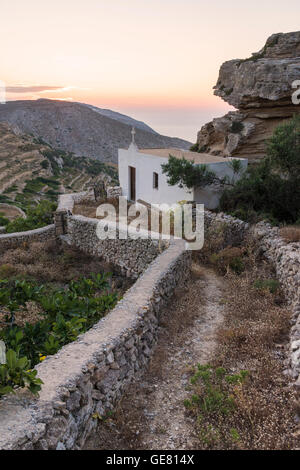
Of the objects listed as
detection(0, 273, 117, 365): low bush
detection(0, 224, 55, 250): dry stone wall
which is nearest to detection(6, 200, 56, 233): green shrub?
detection(0, 224, 55, 250): dry stone wall

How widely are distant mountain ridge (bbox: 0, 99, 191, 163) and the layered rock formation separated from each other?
6127 centimetres

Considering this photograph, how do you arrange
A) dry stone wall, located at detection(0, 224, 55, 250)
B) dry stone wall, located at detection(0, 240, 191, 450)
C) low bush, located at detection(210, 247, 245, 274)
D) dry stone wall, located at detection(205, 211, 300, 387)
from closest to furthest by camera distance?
dry stone wall, located at detection(0, 240, 191, 450), dry stone wall, located at detection(205, 211, 300, 387), low bush, located at detection(210, 247, 245, 274), dry stone wall, located at detection(0, 224, 55, 250)

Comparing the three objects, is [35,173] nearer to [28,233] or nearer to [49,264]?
[28,233]

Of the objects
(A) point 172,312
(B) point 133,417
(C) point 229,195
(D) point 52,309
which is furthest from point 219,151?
(B) point 133,417

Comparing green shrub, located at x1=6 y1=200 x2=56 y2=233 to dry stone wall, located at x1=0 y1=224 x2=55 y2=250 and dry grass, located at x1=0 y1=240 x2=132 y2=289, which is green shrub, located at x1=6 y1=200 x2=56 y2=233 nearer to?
dry stone wall, located at x1=0 y1=224 x2=55 y2=250

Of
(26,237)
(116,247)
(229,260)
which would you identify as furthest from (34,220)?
(229,260)

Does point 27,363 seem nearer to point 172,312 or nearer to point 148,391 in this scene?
point 148,391

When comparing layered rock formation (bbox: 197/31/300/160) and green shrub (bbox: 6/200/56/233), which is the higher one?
layered rock formation (bbox: 197/31/300/160)

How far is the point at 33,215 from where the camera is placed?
14.8 m

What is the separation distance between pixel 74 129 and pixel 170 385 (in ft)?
295

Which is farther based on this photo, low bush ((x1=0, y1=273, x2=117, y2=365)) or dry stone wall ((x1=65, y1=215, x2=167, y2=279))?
dry stone wall ((x1=65, y1=215, x2=167, y2=279))

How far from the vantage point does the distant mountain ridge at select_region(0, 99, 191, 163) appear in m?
81.0

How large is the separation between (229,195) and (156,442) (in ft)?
31.9

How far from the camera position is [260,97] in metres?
15.9
